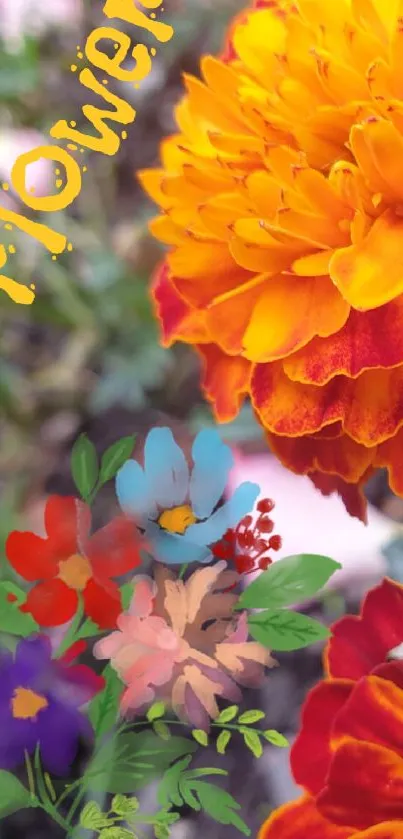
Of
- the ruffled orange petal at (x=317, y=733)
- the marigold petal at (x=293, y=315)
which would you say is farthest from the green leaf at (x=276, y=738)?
the marigold petal at (x=293, y=315)

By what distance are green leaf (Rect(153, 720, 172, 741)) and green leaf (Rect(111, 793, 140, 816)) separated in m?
0.02

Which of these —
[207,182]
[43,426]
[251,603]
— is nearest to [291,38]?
[207,182]

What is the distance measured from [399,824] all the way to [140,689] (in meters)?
0.07

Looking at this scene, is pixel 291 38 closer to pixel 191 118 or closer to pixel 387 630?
pixel 191 118

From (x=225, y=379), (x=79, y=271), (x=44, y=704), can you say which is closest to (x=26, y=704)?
(x=44, y=704)

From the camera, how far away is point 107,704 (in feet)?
0.75

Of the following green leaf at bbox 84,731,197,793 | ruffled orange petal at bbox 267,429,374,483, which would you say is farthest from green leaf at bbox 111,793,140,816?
ruffled orange petal at bbox 267,429,374,483

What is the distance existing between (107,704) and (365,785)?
0.07 metres

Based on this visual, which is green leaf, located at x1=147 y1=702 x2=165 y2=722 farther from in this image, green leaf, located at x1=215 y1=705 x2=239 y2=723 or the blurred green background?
the blurred green background

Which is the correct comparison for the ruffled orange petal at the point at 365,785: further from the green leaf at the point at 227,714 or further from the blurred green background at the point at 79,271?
the blurred green background at the point at 79,271

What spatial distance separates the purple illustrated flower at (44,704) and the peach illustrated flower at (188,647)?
0.01 meters

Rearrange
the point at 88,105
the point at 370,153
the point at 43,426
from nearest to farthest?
1. the point at 370,153
2. the point at 88,105
3. the point at 43,426

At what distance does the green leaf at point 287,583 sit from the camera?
223 mm

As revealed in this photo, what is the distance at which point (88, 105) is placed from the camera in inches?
11.2
